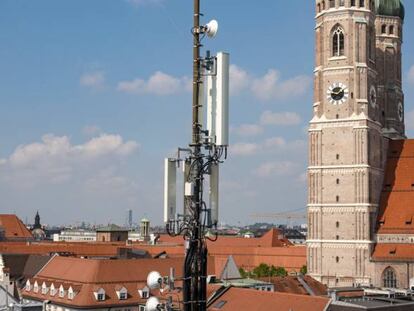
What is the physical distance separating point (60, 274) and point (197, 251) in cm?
5502

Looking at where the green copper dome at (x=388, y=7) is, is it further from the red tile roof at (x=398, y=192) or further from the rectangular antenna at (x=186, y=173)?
the rectangular antenna at (x=186, y=173)

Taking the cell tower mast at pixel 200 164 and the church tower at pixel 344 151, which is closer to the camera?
the cell tower mast at pixel 200 164

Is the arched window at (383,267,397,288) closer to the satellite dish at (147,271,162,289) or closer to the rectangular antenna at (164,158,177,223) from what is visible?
the satellite dish at (147,271,162,289)

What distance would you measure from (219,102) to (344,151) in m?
57.6

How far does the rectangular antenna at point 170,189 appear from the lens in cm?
878

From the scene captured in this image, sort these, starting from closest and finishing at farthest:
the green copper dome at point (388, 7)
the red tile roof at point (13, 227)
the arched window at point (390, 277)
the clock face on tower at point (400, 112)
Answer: the arched window at point (390, 277), the clock face on tower at point (400, 112), the green copper dome at point (388, 7), the red tile roof at point (13, 227)

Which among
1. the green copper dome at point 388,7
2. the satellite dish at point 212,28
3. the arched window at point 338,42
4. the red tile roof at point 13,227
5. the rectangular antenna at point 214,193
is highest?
the green copper dome at point 388,7

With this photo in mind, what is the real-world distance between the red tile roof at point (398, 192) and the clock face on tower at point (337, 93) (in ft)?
28.8

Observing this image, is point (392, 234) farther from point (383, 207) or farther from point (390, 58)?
point (390, 58)

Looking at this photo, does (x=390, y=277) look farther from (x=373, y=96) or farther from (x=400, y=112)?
(x=400, y=112)

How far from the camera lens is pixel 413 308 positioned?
136ft

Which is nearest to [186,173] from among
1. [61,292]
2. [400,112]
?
[61,292]

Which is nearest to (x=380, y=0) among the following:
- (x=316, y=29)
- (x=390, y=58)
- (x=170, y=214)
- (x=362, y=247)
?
(x=390, y=58)

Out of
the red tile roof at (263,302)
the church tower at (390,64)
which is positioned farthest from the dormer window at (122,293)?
the church tower at (390,64)
